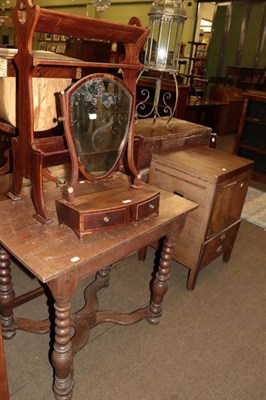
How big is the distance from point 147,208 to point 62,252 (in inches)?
14.2

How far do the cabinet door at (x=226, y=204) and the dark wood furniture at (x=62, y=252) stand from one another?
0.46 metres

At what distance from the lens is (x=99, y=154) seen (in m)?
1.19

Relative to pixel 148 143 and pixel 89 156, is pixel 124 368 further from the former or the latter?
pixel 148 143

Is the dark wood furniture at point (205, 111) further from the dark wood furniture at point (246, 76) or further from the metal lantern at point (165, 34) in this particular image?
the metal lantern at point (165, 34)

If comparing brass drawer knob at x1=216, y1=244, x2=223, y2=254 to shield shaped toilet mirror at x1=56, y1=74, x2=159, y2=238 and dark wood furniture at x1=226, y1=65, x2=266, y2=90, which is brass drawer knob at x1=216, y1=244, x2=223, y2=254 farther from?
dark wood furniture at x1=226, y1=65, x2=266, y2=90

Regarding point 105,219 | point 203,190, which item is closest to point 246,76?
point 203,190

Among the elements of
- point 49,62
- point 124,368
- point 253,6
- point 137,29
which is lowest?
point 124,368

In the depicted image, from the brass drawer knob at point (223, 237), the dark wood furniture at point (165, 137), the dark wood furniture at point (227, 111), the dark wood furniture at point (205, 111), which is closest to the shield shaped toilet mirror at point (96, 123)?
the dark wood furniture at point (165, 137)

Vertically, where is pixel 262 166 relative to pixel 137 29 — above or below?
below

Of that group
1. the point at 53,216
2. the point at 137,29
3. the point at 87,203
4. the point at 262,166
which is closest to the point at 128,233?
the point at 87,203

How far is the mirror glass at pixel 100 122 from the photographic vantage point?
3.51 ft

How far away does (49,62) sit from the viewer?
954 mm

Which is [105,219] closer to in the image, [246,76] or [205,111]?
[205,111]

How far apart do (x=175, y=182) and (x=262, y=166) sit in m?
2.65
